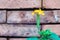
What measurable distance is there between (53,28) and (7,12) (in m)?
0.47

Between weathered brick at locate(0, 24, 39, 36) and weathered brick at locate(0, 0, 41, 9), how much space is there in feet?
0.64

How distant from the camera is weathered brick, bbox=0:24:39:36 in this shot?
1683mm

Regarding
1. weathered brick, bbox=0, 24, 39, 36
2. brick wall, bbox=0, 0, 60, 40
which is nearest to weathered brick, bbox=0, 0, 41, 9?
brick wall, bbox=0, 0, 60, 40

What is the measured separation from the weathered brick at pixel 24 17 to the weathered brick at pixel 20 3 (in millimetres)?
59

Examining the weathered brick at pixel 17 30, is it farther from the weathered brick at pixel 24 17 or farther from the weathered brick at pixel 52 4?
the weathered brick at pixel 52 4

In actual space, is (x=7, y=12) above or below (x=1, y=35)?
above

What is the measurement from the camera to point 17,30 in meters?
1.69

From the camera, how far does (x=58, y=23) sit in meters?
1.67

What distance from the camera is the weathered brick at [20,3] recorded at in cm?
A: 166

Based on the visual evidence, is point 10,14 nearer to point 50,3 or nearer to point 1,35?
point 1,35

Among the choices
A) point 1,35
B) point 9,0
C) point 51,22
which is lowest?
point 1,35

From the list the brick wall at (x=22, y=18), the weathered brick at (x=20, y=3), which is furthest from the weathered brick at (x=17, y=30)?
the weathered brick at (x=20, y=3)

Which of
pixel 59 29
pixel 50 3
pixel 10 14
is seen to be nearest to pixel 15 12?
pixel 10 14

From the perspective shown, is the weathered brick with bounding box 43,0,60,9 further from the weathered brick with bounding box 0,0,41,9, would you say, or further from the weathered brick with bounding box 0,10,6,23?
the weathered brick with bounding box 0,10,6,23
